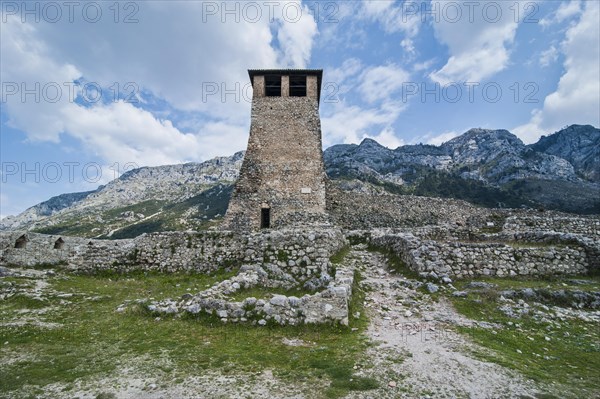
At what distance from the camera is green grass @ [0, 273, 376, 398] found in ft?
20.1

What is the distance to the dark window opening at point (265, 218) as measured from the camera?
26.2 meters

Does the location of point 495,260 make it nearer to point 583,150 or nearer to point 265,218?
point 265,218

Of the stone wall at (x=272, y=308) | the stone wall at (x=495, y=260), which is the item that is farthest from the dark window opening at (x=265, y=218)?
the stone wall at (x=272, y=308)

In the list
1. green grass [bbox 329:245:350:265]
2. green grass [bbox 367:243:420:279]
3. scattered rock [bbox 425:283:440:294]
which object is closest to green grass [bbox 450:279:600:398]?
scattered rock [bbox 425:283:440:294]

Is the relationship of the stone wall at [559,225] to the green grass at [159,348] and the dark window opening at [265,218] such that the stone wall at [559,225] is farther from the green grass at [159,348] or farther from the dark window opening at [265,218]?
the green grass at [159,348]

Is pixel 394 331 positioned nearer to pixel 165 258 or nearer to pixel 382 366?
pixel 382 366

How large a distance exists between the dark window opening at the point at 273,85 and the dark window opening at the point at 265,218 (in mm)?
11837

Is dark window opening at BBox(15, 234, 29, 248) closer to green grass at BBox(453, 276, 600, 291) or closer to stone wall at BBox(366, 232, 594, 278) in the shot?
stone wall at BBox(366, 232, 594, 278)

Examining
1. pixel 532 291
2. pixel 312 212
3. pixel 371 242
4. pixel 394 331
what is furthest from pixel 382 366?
pixel 312 212

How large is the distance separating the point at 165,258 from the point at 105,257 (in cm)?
328

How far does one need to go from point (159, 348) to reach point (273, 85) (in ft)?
90.8

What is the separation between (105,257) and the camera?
642 inches

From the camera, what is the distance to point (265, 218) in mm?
26469

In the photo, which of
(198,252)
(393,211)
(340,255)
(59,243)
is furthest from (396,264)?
(59,243)
